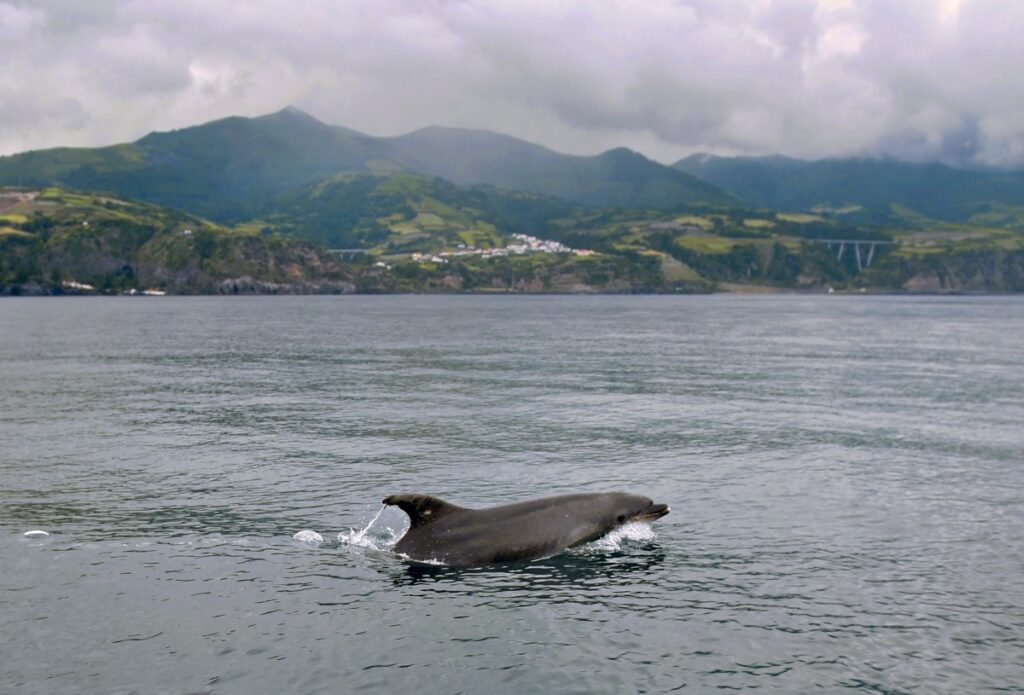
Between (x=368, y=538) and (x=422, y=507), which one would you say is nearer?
(x=422, y=507)

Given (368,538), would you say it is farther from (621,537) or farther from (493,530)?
(621,537)

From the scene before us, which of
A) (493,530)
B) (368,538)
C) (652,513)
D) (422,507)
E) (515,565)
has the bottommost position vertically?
(368,538)

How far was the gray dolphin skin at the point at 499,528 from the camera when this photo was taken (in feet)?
90.2

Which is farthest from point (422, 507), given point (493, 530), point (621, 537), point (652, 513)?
point (652, 513)

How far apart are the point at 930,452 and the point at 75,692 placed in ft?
138

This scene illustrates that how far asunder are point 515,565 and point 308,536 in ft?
25.9

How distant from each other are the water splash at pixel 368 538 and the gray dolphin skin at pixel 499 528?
1121 millimetres

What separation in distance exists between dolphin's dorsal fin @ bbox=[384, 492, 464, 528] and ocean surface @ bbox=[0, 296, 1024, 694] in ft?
5.82

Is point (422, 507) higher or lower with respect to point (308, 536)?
higher

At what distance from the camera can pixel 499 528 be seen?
2794cm

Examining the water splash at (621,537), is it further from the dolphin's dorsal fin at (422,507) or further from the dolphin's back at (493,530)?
the dolphin's dorsal fin at (422,507)

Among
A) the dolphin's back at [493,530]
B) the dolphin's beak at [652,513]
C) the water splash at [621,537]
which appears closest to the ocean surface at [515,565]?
the water splash at [621,537]

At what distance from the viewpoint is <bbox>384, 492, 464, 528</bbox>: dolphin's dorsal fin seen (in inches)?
1078

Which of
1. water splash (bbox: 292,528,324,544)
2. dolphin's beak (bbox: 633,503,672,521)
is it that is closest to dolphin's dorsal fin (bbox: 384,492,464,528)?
water splash (bbox: 292,528,324,544)
